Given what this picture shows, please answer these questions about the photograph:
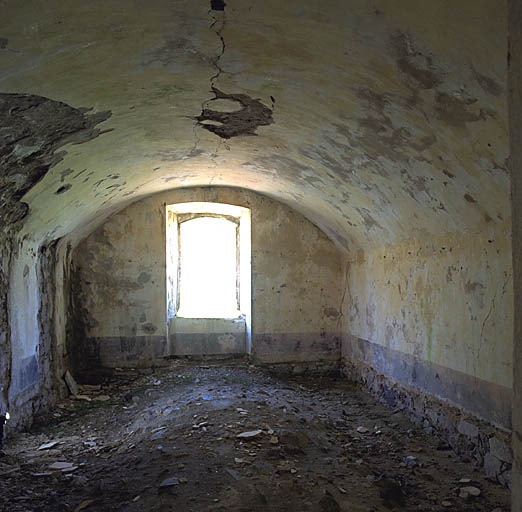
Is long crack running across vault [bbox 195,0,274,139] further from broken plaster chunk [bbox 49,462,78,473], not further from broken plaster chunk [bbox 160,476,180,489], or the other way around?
broken plaster chunk [bbox 49,462,78,473]

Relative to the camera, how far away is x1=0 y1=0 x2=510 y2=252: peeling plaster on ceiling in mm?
2016

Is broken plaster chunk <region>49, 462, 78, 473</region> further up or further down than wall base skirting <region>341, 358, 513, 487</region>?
further down

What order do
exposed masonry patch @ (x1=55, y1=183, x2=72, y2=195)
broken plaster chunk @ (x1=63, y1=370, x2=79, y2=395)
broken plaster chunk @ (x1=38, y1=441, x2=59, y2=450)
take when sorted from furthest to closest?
broken plaster chunk @ (x1=63, y1=370, x2=79, y2=395), exposed masonry patch @ (x1=55, y1=183, x2=72, y2=195), broken plaster chunk @ (x1=38, y1=441, x2=59, y2=450)

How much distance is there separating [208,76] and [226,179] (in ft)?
10.8

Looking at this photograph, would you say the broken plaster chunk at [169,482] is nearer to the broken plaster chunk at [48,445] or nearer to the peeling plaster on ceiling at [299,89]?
the broken plaster chunk at [48,445]

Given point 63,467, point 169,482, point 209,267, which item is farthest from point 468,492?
point 209,267

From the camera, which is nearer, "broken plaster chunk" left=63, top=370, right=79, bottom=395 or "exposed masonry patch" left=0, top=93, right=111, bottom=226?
A: "exposed masonry patch" left=0, top=93, right=111, bottom=226

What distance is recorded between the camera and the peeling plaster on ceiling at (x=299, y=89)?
6.61 ft

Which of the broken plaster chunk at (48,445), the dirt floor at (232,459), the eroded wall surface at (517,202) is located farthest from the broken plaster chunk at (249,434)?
the eroded wall surface at (517,202)

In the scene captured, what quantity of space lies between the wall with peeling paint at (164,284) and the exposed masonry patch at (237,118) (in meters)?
2.76

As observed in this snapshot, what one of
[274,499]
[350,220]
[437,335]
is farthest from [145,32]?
[350,220]

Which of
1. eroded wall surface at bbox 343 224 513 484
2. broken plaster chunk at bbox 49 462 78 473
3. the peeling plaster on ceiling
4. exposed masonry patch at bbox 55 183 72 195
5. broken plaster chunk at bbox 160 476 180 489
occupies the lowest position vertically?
broken plaster chunk at bbox 49 462 78 473

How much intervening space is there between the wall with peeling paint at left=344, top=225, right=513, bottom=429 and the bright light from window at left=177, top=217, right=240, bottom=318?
2.45 metres

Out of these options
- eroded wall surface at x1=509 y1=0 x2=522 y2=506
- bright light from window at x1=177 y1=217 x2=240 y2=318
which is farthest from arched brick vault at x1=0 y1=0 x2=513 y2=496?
bright light from window at x1=177 y1=217 x2=240 y2=318
